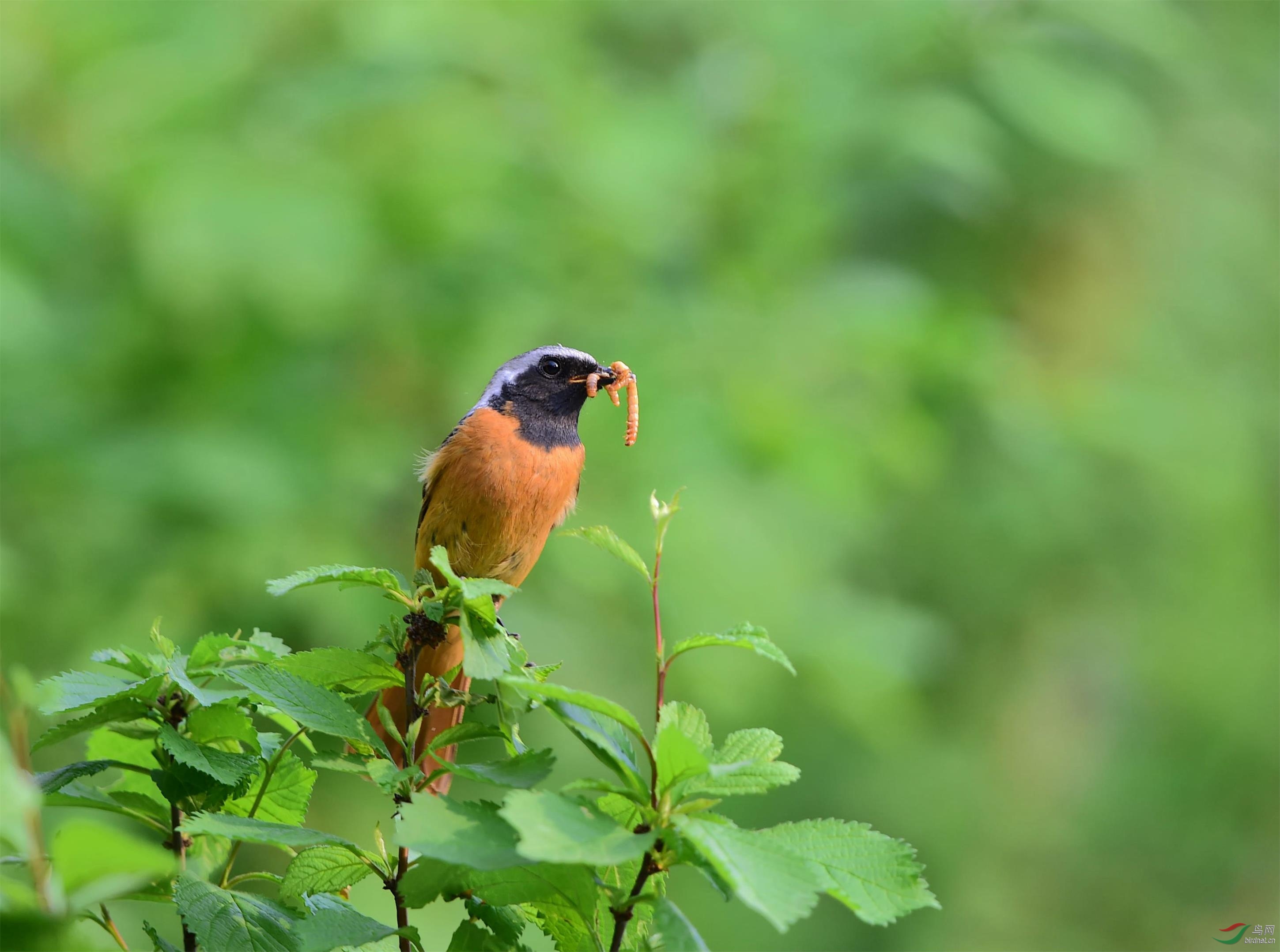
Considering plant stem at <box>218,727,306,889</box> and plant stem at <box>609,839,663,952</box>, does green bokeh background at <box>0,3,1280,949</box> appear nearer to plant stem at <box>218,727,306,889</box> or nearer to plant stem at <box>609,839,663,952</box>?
plant stem at <box>218,727,306,889</box>

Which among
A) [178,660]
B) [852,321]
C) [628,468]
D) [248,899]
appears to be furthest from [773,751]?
[852,321]

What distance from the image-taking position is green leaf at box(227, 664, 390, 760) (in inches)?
62.2

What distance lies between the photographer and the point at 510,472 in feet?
13.5

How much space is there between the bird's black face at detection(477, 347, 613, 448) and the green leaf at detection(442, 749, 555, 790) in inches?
112

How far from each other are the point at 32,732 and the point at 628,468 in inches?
113

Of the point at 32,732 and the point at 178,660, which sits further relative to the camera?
the point at 32,732

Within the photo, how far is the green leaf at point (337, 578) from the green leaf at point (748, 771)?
533 mm

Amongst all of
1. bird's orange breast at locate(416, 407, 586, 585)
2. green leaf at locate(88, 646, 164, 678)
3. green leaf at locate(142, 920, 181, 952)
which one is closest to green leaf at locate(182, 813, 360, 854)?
green leaf at locate(142, 920, 181, 952)

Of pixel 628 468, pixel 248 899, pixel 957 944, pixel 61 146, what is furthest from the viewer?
pixel 957 944

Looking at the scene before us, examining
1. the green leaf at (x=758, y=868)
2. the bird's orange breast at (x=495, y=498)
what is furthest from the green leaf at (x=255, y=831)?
the bird's orange breast at (x=495, y=498)

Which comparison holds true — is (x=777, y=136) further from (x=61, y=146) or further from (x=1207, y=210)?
(x=1207, y=210)

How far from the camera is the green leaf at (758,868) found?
1267 millimetres

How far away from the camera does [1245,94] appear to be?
10.4 m

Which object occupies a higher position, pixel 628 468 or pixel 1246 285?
pixel 1246 285
